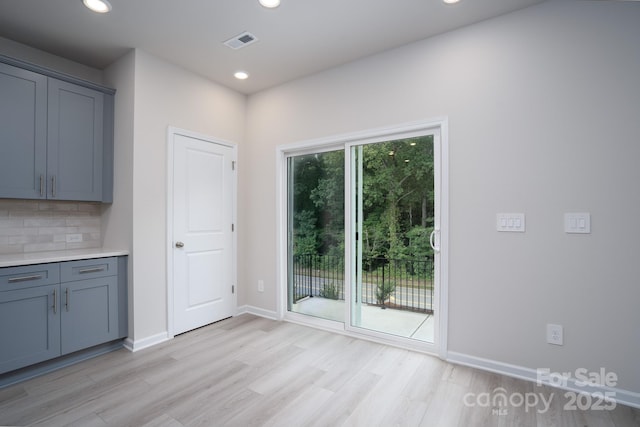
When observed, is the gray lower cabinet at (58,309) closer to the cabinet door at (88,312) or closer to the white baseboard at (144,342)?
the cabinet door at (88,312)

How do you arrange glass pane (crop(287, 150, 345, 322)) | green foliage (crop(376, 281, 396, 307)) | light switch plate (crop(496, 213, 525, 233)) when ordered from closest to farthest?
light switch plate (crop(496, 213, 525, 233)), green foliage (crop(376, 281, 396, 307)), glass pane (crop(287, 150, 345, 322))

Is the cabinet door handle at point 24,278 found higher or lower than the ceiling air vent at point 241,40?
lower

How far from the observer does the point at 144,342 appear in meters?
2.93

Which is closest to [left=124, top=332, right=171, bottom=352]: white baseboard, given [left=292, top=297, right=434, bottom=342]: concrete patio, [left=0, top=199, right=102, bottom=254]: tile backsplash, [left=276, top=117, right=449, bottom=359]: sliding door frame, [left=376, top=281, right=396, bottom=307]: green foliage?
[left=0, top=199, right=102, bottom=254]: tile backsplash

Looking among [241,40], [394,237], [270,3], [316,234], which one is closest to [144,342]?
[316,234]

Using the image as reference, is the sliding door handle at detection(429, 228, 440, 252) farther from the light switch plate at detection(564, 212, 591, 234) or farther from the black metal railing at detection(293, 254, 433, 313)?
the light switch plate at detection(564, 212, 591, 234)

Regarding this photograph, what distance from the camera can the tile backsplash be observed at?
2.75 meters

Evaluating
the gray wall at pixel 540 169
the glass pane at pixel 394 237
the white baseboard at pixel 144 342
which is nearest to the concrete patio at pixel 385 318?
the glass pane at pixel 394 237

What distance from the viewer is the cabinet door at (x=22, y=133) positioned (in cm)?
247

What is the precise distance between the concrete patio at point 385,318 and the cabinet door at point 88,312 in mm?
1965

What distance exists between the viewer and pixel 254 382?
2.31 metres

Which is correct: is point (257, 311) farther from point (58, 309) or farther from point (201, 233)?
point (58, 309)

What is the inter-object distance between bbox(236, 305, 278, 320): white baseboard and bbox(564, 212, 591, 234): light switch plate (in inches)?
117

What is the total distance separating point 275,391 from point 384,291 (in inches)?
56.2
